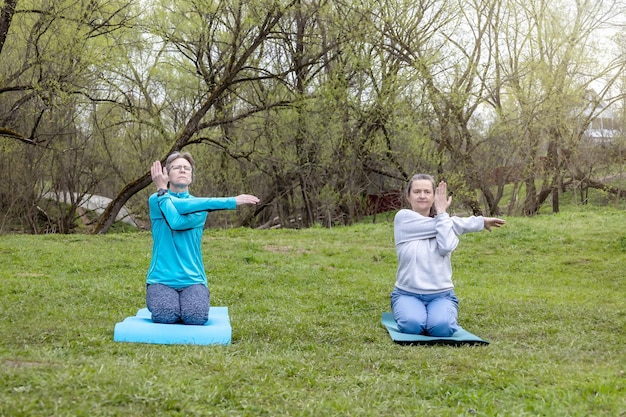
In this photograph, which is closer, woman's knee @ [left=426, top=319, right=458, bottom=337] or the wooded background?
woman's knee @ [left=426, top=319, right=458, bottom=337]

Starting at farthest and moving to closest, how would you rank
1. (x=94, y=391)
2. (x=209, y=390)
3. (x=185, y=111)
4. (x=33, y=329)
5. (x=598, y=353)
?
(x=185, y=111) → (x=33, y=329) → (x=598, y=353) → (x=209, y=390) → (x=94, y=391)

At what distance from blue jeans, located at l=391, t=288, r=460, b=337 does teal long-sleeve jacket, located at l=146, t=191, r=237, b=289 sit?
213 cm

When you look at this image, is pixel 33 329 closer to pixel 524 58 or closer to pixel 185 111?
pixel 185 111

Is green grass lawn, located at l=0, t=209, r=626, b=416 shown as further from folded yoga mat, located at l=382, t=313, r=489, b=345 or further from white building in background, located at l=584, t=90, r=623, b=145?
white building in background, located at l=584, t=90, r=623, b=145

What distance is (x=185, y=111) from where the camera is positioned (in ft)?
81.0

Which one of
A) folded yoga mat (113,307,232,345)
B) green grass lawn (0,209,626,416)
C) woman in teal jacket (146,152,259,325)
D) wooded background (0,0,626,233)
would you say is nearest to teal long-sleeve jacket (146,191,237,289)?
woman in teal jacket (146,152,259,325)

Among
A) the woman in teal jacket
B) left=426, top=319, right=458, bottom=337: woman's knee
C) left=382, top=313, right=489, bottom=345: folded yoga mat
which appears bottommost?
left=382, top=313, right=489, bottom=345: folded yoga mat

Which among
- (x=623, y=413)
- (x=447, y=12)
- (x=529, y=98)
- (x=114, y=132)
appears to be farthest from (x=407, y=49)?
(x=623, y=413)

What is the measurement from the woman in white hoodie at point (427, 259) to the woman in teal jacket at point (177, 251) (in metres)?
2.10

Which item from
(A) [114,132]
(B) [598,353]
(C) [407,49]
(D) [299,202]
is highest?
(C) [407,49]

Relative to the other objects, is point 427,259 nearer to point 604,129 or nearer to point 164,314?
point 164,314

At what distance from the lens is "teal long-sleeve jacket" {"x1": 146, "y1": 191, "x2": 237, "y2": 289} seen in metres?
6.61

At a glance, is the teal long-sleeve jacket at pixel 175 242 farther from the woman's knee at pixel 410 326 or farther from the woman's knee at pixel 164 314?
the woman's knee at pixel 410 326

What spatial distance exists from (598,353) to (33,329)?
209 inches
